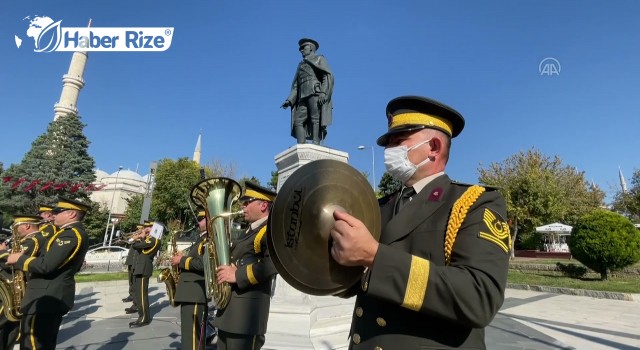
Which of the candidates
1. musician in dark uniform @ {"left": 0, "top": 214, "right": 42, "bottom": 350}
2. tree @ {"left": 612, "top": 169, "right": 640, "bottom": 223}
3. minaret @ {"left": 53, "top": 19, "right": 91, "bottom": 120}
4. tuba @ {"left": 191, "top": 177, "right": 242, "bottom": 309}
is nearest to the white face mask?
tuba @ {"left": 191, "top": 177, "right": 242, "bottom": 309}

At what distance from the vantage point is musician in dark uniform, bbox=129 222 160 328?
7.65 m

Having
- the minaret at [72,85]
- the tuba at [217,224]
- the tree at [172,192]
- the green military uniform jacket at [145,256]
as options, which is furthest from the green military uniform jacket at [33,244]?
the minaret at [72,85]

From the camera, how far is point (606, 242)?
1318cm

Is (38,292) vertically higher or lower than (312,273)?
lower

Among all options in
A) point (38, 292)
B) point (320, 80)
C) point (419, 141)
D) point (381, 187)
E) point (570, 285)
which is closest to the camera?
point (419, 141)

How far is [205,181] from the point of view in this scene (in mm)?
3678

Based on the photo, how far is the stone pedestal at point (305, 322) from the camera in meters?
4.67

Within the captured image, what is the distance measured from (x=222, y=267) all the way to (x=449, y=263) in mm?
2617

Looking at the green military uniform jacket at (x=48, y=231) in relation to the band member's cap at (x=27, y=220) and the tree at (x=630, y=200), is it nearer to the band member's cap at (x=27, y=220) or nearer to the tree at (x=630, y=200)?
the band member's cap at (x=27, y=220)

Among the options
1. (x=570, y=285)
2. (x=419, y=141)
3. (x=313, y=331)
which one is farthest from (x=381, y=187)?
(x=419, y=141)

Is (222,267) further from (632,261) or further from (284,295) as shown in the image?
(632,261)

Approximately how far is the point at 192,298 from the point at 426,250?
415 centimetres

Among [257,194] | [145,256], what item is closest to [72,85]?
[145,256]

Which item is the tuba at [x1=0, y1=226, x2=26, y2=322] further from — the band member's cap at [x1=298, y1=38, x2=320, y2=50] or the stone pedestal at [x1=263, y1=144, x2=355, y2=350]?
the band member's cap at [x1=298, y1=38, x2=320, y2=50]
